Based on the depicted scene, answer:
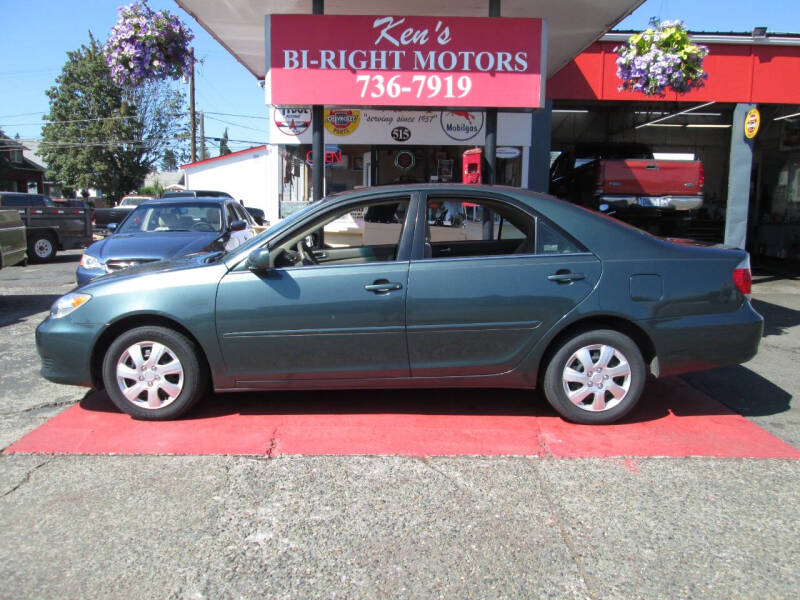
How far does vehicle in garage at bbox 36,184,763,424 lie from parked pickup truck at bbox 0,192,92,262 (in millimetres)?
15058

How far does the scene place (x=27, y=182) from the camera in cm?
5344

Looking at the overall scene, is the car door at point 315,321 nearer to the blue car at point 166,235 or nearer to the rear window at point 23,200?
the blue car at point 166,235

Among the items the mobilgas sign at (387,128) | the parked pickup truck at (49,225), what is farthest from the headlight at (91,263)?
the parked pickup truck at (49,225)

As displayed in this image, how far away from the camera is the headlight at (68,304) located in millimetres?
4605

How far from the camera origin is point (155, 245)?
788 centimetres

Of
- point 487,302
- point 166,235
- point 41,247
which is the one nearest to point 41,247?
point 41,247

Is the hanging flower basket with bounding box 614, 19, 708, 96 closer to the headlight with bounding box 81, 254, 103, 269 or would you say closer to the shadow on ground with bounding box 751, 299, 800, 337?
the shadow on ground with bounding box 751, 299, 800, 337

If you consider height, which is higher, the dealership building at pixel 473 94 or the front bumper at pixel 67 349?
the dealership building at pixel 473 94

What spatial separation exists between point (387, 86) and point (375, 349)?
3980 millimetres

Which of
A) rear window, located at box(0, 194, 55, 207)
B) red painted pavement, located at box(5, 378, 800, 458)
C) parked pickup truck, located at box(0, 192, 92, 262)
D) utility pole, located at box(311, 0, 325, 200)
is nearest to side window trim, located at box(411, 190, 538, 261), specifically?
red painted pavement, located at box(5, 378, 800, 458)

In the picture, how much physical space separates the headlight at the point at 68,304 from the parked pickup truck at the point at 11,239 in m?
5.54

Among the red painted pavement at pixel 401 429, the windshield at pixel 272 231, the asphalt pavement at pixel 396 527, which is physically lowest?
the asphalt pavement at pixel 396 527

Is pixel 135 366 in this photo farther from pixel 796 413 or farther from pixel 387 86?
pixel 796 413

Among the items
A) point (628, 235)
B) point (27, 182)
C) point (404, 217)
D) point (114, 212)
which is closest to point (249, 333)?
point (404, 217)
